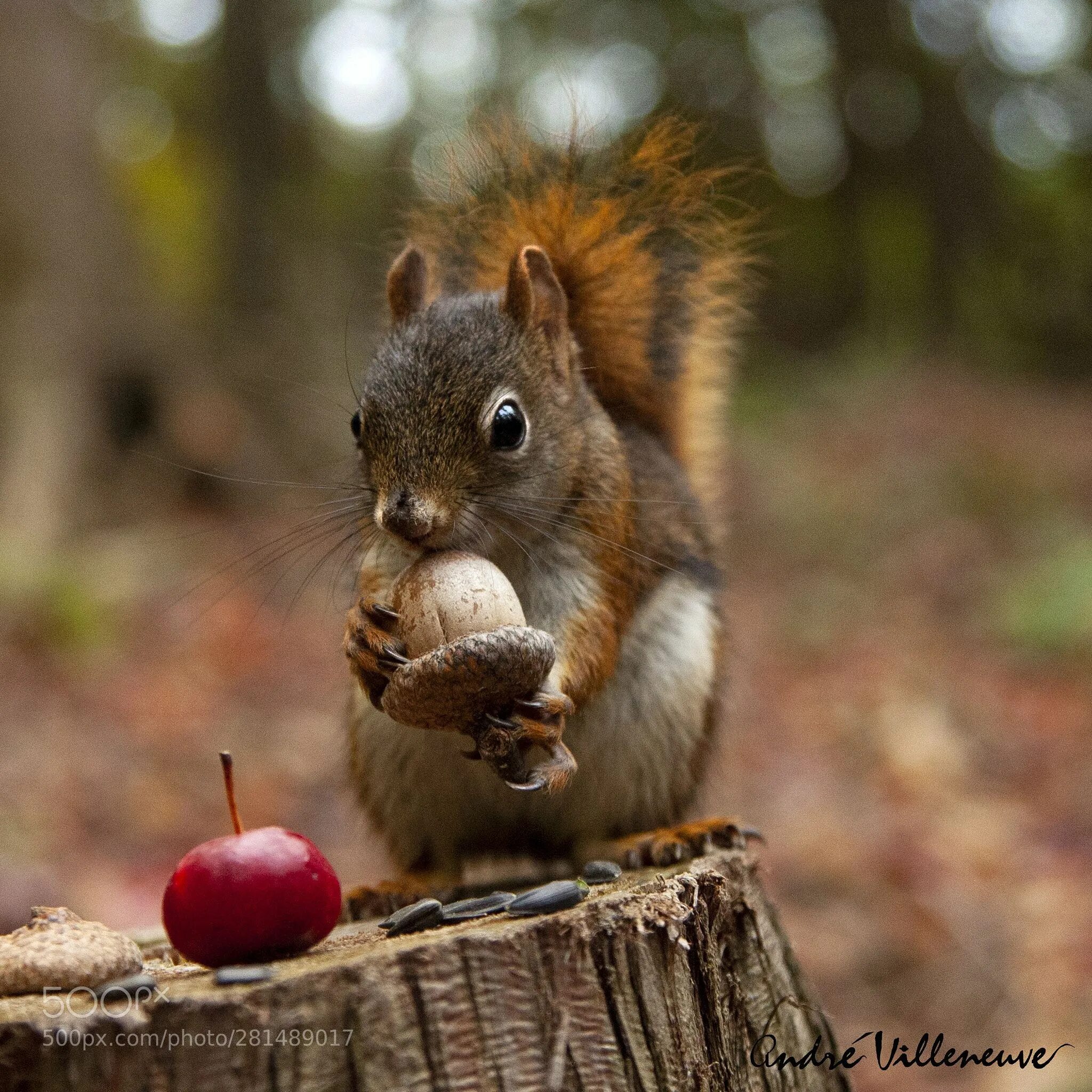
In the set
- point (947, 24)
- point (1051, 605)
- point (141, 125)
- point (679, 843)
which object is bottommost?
point (679, 843)

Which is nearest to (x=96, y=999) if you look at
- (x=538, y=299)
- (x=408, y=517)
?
(x=408, y=517)

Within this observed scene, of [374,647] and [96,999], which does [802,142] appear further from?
[96,999]

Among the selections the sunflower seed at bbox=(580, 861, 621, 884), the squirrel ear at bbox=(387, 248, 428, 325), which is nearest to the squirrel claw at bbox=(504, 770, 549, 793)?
the sunflower seed at bbox=(580, 861, 621, 884)

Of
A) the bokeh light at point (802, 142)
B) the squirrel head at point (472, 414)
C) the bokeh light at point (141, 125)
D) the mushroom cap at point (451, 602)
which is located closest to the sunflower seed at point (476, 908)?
the mushroom cap at point (451, 602)

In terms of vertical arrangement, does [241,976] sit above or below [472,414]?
below

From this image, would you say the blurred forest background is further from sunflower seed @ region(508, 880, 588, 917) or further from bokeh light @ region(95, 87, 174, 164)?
bokeh light @ region(95, 87, 174, 164)

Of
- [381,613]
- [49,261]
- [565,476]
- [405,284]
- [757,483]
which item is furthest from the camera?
[757,483]
